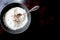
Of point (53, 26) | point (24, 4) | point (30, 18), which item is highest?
point (24, 4)

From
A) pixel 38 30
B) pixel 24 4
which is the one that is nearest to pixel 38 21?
pixel 38 30

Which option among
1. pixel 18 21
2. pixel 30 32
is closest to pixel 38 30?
pixel 30 32

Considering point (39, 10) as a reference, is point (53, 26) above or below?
below

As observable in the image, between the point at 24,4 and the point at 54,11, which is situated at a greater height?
the point at 24,4

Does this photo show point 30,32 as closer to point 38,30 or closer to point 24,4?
point 38,30

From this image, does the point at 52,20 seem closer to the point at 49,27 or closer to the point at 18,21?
the point at 49,27
